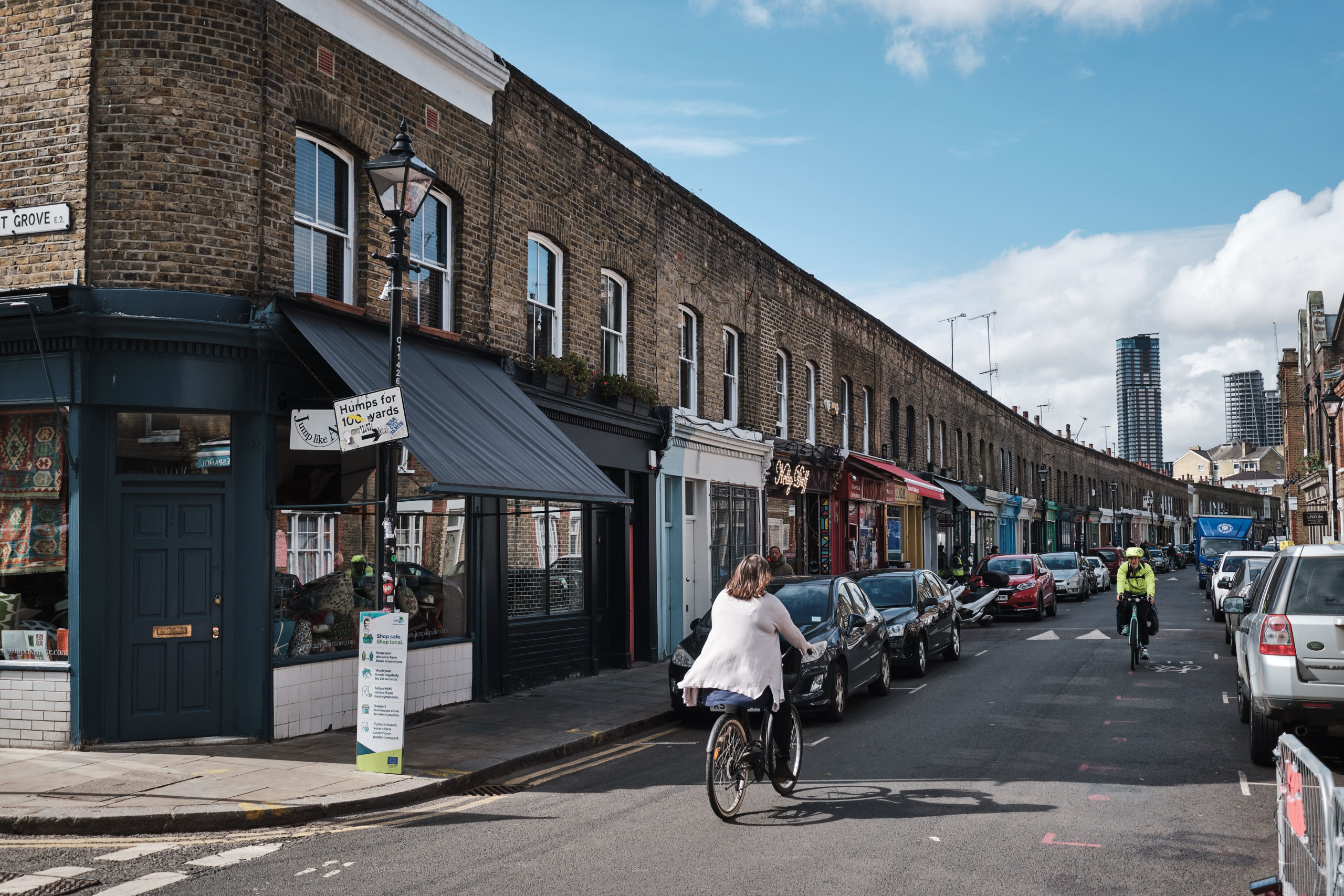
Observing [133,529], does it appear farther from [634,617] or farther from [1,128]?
[634,617]

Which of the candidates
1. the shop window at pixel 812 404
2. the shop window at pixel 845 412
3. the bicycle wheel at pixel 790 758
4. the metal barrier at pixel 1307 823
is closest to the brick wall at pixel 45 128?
the bicycle wheel at pixel 790 758

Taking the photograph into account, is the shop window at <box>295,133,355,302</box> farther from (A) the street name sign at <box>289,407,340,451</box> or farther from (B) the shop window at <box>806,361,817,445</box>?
(B) the shop window at <box>806,361,817,445</box>

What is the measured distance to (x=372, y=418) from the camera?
9.26 metres

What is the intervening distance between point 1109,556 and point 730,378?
97.8ft

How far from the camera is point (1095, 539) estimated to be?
7881cm

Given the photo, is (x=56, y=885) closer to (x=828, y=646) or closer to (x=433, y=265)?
(x=828, y=646)

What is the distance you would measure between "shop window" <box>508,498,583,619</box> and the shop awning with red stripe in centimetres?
1350

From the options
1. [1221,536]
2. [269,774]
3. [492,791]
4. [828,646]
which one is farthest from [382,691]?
[1221,536]

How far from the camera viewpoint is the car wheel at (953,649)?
17938 millimetres

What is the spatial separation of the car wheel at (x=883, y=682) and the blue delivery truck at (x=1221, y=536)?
33289mm

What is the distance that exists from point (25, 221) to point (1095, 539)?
77.6 meters

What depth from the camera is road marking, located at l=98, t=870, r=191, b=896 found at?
6.14 meters

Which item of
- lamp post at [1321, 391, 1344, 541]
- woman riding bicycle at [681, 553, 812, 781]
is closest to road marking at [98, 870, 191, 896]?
woman riding bicycle at [681, 553, 812, 781]

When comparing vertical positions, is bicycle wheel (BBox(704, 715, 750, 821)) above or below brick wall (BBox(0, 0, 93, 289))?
below
